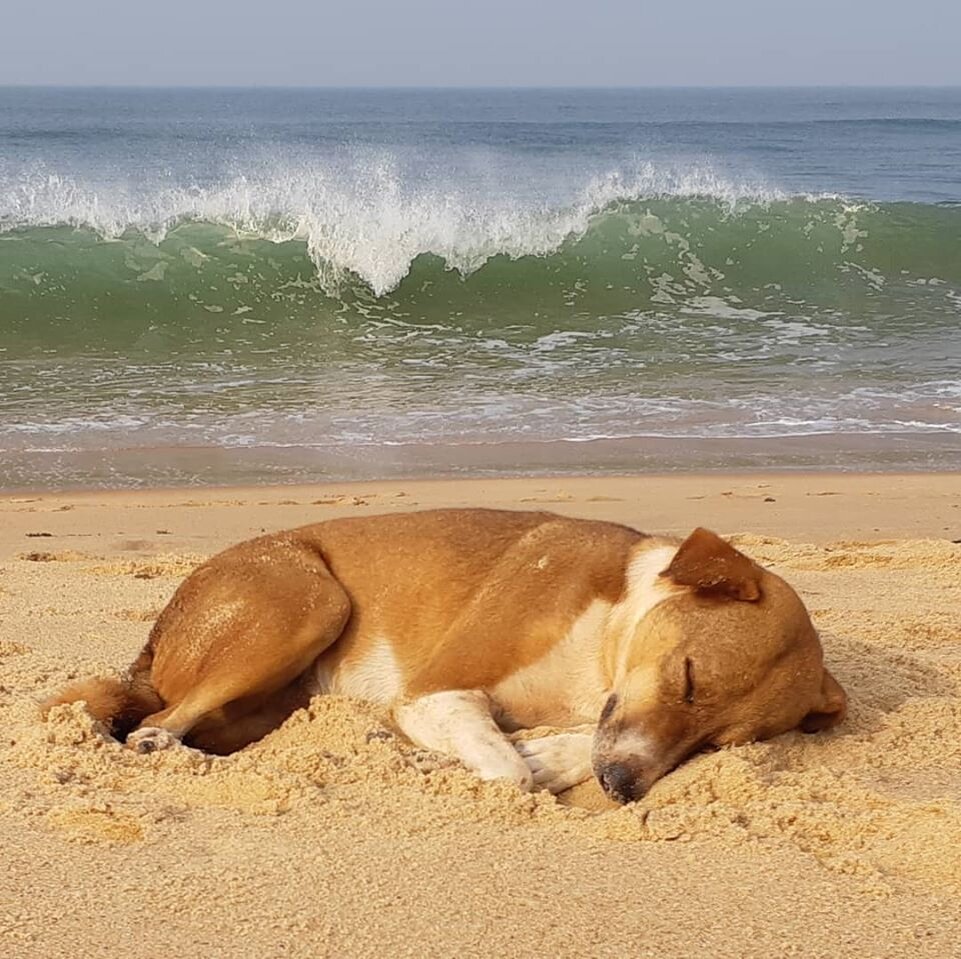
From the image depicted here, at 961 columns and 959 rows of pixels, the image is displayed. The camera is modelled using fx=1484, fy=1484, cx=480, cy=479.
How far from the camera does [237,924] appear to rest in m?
2.96

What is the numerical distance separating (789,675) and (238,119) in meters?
80.7

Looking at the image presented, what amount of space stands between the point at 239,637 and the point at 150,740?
1.34 ft

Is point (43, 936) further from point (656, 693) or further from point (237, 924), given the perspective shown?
point (656, 693)

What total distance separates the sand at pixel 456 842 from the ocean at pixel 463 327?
17.9 ft

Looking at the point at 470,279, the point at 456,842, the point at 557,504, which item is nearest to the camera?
the point at 456,842

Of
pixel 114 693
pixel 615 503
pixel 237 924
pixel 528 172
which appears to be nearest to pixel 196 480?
pixel 615 503

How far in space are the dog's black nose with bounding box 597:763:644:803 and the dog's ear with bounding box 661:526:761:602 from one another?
56 cm

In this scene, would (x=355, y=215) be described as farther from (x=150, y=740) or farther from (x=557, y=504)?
(x=150, y=740)

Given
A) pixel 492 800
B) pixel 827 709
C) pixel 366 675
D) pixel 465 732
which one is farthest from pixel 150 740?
pixel 827 709

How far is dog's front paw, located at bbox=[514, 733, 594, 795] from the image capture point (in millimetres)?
3954

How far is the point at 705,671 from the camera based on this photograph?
3918 mm

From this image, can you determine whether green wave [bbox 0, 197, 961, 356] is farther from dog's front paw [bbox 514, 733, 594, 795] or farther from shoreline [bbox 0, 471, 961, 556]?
dog's front paw [bbox 514, 733, 594, 795]

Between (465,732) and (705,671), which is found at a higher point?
(705,671)

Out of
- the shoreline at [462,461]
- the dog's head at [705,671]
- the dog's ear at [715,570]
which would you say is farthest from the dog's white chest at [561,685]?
the shoreline at [462,461]
